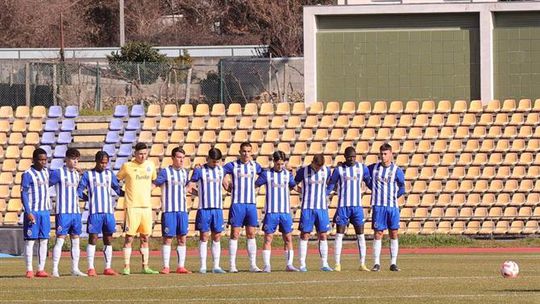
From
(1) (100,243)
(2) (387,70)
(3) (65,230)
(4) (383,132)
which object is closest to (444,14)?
(2) (387,70)

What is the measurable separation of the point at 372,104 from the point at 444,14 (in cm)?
311

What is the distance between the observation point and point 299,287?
18.7 m

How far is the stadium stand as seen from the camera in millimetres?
Result: 34281

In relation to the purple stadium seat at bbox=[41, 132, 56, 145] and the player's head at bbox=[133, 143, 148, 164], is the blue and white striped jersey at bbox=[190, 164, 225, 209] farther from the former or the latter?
the purple stadium seat at bbox=[41, 132, 56, 145]

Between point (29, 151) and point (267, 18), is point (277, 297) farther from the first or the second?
point (267, 18)

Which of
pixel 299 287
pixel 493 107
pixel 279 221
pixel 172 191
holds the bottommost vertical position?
pixel 299 287

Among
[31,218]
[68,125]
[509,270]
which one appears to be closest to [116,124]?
[68,125]

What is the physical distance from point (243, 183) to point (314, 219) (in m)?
1.28

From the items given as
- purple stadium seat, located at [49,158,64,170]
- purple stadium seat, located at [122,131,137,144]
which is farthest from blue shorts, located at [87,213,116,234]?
purple stadium seat, located at [122,131,137,144]

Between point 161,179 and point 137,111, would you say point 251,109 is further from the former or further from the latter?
point 161,179

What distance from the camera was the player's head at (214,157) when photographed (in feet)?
74.6

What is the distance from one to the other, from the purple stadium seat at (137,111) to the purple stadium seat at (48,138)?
7.20ft

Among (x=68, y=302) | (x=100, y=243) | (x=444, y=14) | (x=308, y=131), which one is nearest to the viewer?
(x=68, y=302)

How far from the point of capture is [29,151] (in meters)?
36.9
